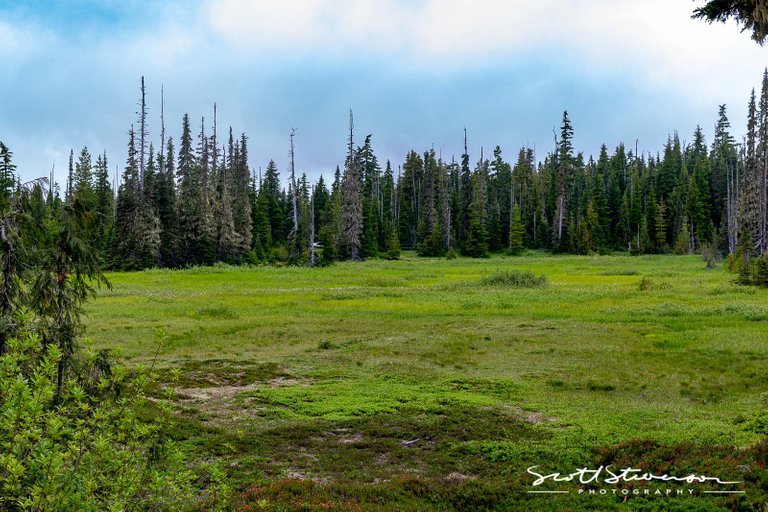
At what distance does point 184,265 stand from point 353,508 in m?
69.0

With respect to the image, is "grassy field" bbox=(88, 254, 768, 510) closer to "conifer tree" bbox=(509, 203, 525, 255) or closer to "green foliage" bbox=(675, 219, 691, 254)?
"conifer tree" bbox=(509, 203, 525, 255)

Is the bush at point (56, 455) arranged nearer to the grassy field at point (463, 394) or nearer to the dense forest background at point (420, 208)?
the grassy field at point (463, 394)

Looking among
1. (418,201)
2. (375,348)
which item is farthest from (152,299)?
(418,201)

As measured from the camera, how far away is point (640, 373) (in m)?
17.0

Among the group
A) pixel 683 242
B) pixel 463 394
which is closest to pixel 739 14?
pixel 463 394

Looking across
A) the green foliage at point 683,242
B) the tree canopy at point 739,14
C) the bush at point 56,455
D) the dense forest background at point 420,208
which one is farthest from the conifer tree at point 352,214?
the bush at point 56,455

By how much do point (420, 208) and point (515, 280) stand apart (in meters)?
70.3

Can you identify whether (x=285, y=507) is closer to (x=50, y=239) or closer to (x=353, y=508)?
(x=353, y=508)

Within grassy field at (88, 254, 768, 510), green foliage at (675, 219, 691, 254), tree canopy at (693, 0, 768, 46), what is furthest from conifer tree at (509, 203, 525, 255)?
tree canopy at (693, 0, 768, 46)

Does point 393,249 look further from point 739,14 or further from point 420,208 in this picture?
point 739,14

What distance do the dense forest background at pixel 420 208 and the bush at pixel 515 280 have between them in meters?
19.2

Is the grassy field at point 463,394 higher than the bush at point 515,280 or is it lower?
lower

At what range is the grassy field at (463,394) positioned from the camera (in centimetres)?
866

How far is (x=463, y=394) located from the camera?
1480 cm
